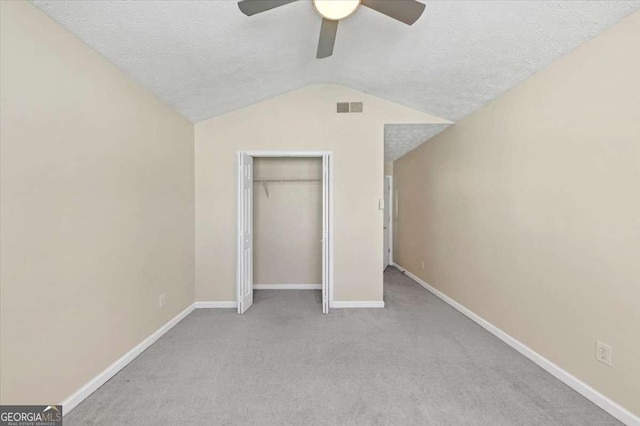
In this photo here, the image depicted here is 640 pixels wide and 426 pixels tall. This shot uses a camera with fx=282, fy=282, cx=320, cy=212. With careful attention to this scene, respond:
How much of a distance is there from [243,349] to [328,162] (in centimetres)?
231

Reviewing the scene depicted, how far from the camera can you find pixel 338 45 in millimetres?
2662

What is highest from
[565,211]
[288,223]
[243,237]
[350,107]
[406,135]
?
[350,107]

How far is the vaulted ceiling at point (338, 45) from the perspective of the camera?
1781mm

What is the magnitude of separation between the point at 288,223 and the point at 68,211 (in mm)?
3118

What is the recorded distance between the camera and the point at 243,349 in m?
2.57

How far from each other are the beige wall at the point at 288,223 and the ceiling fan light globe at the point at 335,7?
291 centimetres

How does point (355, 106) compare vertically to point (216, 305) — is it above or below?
above

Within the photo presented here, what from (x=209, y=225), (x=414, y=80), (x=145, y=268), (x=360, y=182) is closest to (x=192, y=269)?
(x=209, y=225)

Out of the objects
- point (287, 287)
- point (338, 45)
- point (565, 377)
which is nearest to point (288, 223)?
point (287, 287)

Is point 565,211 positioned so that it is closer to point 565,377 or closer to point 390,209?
point 565,377

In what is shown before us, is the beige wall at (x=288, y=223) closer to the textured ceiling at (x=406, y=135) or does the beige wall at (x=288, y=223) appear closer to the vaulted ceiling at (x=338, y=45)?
the textured ceiling at (x=406, y=135)

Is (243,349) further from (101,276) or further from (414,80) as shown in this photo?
(414,80)

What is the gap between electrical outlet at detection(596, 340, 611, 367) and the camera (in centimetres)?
178

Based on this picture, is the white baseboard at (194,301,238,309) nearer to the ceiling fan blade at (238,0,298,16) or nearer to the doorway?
the ceiling fan blade at (238,0,298,16)
